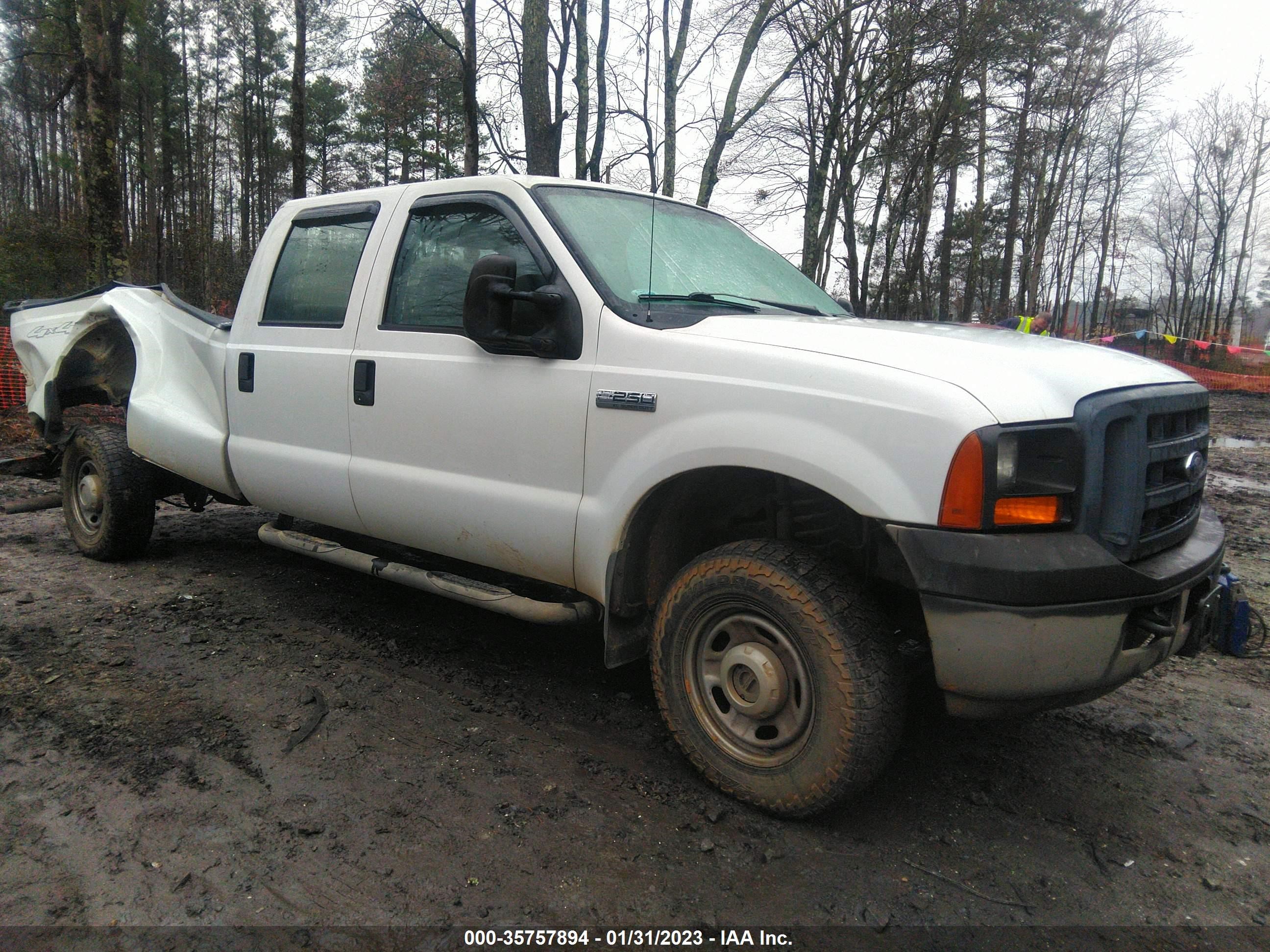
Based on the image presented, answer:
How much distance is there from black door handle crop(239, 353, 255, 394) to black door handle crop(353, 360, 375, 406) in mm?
861

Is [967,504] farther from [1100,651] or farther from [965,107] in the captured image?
[965,107]

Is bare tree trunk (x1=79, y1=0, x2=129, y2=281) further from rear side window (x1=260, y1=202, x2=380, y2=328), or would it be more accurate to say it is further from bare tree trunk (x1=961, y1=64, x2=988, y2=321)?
bare tree trunk (x1=961, y1=64, x2=988, y2=321)

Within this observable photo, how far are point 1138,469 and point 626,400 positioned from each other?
151 cm

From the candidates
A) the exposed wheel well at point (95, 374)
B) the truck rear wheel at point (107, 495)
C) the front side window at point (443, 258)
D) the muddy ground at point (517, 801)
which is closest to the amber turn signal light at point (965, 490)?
the muddy ground at point (517, 801)

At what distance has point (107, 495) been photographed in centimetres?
505

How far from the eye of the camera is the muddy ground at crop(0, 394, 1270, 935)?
2.28 m

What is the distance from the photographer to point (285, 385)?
160 inches

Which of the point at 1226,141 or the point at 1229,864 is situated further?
the point at 1226,141

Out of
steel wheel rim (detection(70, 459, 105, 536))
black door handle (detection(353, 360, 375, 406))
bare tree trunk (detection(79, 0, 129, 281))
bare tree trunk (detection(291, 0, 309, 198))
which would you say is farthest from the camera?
bare tree trunk (detection(291, 0, 309, 198))

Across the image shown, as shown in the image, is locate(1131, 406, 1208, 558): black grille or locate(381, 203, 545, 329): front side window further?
locate(381, 203, 545, 329): front side window

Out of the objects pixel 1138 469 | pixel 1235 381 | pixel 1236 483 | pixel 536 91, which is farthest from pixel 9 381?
pixel 1235 381

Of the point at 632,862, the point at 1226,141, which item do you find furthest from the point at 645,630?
the point at 1226,141

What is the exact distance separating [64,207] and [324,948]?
3888cm

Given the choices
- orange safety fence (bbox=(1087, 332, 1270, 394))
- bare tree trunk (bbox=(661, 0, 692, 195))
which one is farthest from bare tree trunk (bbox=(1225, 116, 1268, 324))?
bare tree trunk (bbox=(661, 0, 692, 195))
